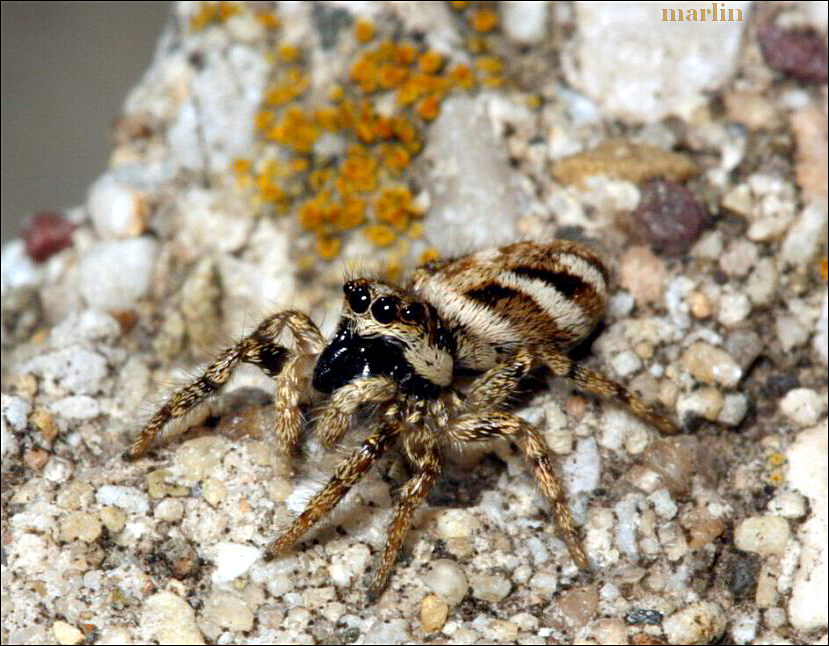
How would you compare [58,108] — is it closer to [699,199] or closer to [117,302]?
[117,302]

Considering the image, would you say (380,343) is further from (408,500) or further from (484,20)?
(484,20)

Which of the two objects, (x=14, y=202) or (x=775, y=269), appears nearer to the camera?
(x=775, y=269)

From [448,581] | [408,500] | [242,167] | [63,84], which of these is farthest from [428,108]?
[63,84]

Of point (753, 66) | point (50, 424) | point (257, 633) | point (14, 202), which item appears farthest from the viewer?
point (14, 202)

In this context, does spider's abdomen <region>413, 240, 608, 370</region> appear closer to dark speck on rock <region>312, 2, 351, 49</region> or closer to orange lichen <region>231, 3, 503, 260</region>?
orange lichen <region>231, 3, 503, 260</region>

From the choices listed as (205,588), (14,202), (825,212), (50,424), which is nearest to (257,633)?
(205,588)

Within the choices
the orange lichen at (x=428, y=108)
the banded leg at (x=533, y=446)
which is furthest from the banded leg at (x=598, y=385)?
the orange lichen at (x=428, y=108)
